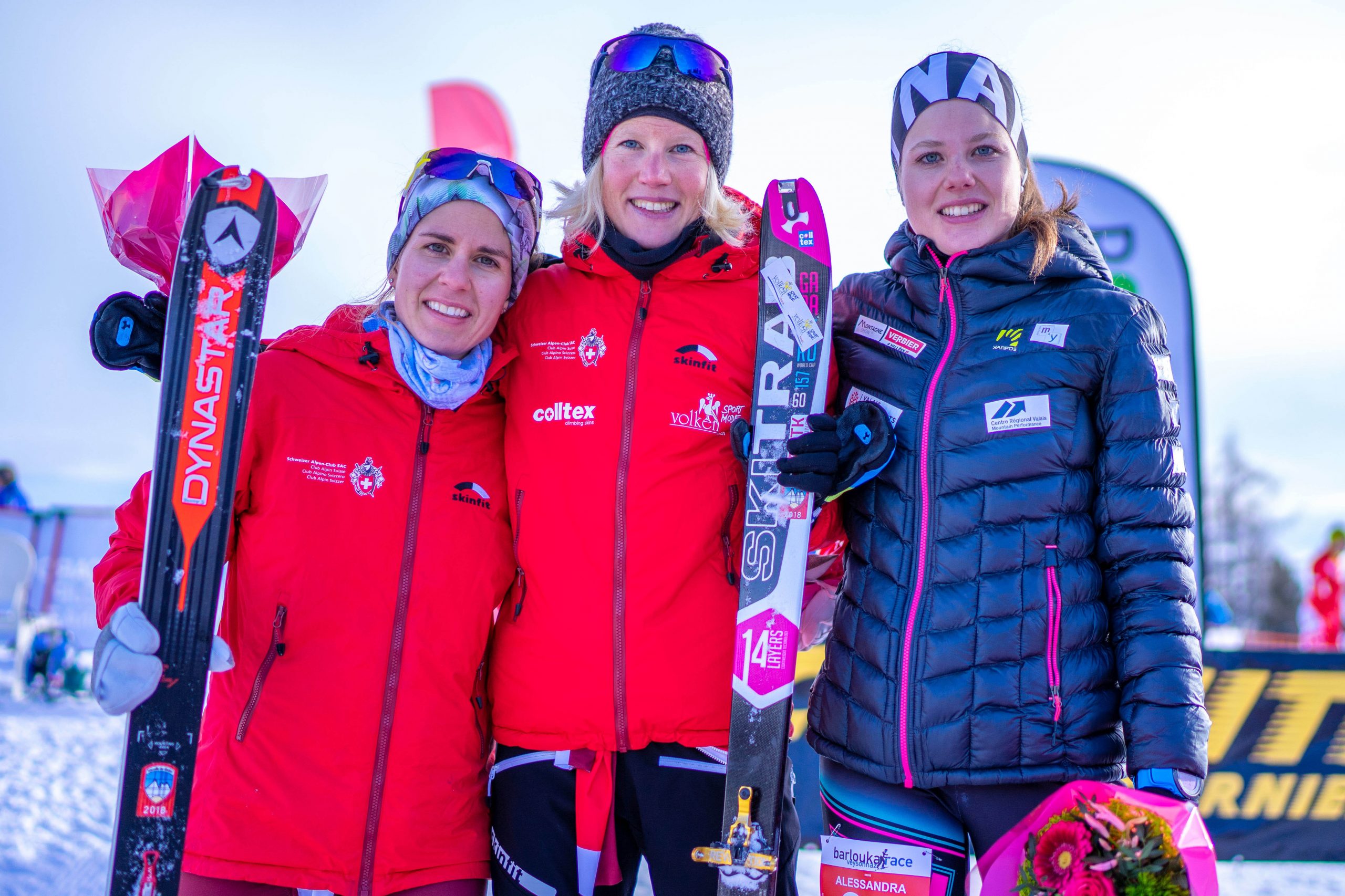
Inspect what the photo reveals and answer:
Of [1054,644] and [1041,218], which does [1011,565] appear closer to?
[1054,644]

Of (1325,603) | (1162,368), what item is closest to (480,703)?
(1162,368)

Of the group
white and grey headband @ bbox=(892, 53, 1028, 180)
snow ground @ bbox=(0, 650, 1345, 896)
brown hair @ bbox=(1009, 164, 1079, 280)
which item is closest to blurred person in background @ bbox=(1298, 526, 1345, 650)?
snow ground @ bbox=(0, 650, 1345, 896)

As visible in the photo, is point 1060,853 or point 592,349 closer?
point 1060,853

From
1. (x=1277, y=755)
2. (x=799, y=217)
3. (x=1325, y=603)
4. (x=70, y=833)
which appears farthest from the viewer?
(x=1325, y=603)

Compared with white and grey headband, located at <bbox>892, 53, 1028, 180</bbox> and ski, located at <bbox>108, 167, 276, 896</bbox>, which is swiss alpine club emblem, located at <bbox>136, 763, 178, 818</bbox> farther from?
white and grey headband, located at <bbox>892, 53, 1028, 180</bbox>

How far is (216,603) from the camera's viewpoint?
72.4 inches

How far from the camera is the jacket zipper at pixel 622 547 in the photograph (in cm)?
183

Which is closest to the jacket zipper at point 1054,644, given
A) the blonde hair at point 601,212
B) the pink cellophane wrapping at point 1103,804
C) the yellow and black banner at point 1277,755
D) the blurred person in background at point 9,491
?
the pink cellophane wrapping at point 1103,804

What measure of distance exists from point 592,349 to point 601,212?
14.6 inches

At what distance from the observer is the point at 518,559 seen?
1971 mm

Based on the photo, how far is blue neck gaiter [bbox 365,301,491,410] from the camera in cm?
196

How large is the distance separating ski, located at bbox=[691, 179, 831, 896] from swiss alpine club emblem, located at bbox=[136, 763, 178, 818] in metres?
1.05

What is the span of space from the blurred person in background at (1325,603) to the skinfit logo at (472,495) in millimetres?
11901

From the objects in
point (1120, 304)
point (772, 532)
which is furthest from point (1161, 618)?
point (772, 532)
